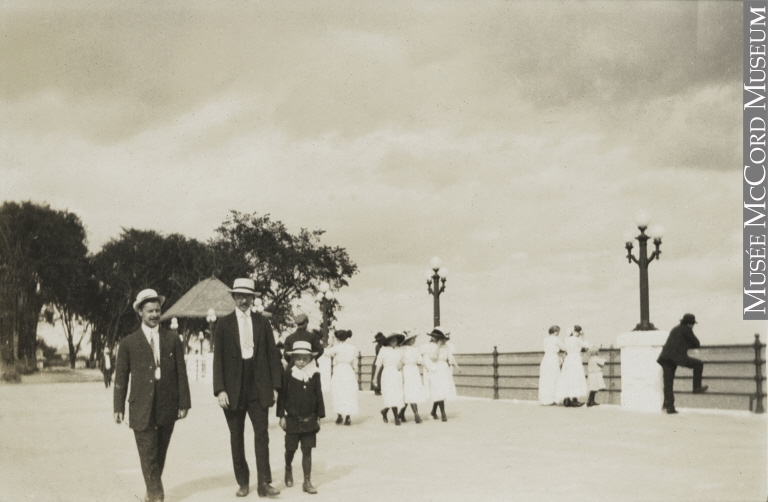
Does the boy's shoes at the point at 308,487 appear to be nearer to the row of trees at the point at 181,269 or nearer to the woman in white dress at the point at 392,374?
the woman in white dress at the point at 392,374

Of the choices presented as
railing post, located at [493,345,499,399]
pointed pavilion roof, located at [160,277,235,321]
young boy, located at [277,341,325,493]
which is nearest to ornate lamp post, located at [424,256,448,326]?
railing post, located at [493,345,499,399]

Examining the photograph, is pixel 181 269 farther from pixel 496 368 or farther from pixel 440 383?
pixel 440 383

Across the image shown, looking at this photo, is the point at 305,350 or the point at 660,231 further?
the point at 660,231

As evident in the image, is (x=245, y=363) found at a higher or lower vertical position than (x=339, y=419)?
higher

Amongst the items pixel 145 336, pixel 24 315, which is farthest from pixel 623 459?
pixel 24 315

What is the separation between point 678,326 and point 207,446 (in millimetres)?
8149

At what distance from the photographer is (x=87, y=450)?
1216 centimetres

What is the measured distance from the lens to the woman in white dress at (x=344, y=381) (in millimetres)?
15203

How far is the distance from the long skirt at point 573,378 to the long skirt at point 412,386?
375 cm

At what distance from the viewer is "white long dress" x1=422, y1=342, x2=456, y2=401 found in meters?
15.8

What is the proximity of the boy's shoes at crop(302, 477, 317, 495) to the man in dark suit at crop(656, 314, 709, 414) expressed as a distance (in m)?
8.73

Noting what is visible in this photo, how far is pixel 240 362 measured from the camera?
27.2ft

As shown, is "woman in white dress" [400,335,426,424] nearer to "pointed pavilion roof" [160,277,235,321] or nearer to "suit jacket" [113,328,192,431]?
"suit jacket" [113,328,192,431]

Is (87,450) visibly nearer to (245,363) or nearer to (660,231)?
(245,363)
